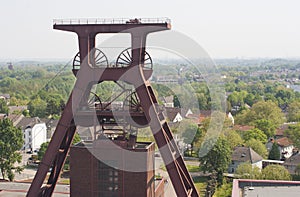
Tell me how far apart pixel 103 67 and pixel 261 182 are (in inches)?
344

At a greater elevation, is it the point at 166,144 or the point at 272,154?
the point at 166,144

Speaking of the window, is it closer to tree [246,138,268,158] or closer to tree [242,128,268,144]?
tree [246,138,268,158]

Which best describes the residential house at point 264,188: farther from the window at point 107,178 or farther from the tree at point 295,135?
the tree at point 295,135

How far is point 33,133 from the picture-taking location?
4550 cm

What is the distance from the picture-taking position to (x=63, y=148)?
17469mm

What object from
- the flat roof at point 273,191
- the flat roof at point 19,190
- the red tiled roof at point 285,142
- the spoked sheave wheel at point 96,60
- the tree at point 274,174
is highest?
the spoked sheave wheel at point 96,60

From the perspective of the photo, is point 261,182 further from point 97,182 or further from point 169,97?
point 169,97

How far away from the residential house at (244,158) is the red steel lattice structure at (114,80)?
18882mm

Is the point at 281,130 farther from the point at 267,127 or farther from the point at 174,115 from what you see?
the point at 174,115

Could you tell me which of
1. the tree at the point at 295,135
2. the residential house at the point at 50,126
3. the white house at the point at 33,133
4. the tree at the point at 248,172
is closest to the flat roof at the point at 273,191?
the tree at the point at 248,172

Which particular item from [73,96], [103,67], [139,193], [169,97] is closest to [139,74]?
[103,67]

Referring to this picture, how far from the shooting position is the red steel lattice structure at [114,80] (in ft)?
51.1

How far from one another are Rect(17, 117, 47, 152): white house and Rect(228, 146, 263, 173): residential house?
69.1ft

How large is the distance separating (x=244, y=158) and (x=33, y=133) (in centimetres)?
2306
